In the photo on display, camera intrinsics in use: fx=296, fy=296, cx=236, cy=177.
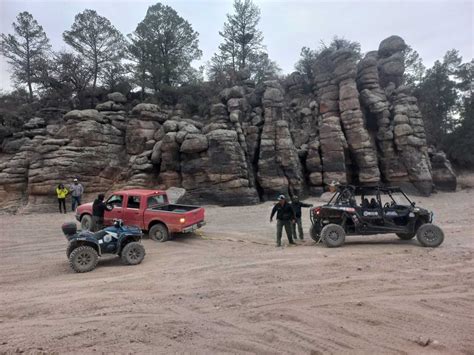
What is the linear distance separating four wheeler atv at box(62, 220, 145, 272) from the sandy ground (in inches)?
11.7

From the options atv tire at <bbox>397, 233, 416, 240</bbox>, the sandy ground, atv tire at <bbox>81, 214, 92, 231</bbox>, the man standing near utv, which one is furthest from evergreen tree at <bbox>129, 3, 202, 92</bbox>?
atv tire at <bbox>397, 233, 416, 240</bbox>

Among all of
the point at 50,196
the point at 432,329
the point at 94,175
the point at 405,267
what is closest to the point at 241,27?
the point at 94,175

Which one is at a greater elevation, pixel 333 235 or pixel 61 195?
pixel 61 195

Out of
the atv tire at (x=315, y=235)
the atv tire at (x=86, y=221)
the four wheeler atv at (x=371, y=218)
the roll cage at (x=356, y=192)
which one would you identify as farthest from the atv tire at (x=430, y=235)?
the atv tire at (x=86, y=221)

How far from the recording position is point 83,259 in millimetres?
7176

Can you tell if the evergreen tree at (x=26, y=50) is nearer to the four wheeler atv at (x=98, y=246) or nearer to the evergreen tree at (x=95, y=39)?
the evergreen tree at (x=95, y=39)

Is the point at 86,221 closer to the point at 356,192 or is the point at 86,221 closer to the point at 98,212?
the point at 98,212

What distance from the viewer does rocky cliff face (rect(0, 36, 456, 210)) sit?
20594mm

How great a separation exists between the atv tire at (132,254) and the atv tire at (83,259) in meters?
0.68

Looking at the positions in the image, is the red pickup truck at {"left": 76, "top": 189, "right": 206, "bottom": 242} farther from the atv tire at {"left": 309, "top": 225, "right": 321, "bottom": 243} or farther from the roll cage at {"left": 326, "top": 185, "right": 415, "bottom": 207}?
the roll cage at {"left": 326, "top": 185, "right": 415, "bottom": 207}

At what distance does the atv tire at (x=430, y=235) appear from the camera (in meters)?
8.97

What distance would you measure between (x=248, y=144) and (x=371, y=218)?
15.1 meters

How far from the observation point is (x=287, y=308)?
4.86 metres

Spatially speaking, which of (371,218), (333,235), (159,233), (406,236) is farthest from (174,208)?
(406,236)
